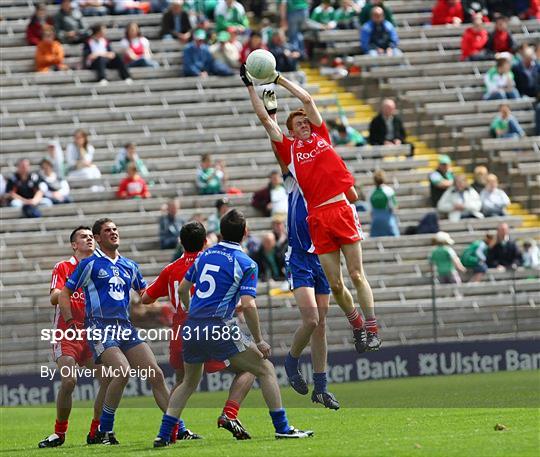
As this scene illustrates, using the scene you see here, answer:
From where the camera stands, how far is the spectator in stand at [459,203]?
28516 mm

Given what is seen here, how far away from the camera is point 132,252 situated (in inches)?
1053

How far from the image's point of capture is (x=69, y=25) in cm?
3070

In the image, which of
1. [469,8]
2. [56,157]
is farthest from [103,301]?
[469,8]

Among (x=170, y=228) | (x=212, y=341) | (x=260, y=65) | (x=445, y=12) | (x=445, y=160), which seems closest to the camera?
(x=212, y=341)

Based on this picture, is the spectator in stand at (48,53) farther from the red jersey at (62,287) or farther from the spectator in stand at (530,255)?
the red jersey at (62,287)

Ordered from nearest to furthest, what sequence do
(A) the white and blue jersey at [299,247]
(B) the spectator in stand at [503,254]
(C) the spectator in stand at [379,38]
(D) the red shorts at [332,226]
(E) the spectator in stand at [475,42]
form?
(D) the red shorts at [332,226]
(A) the white and blue jersey at [299,247]
(B) the spectator in stand at [503,254]
(C) the spectator in stand at [379,38]
(E) the spectator in stand at [475,42]

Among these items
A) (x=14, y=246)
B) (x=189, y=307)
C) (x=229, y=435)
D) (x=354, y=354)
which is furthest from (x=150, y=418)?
(x=14, y=246)

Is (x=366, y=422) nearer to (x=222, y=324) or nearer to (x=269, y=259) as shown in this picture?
(x=222, y=324)

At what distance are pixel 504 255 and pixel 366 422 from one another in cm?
1165

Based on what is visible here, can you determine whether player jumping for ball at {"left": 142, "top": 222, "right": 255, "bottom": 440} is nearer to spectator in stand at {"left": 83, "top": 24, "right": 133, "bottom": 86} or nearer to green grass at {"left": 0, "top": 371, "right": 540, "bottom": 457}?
green grass at {"left": 0, "top": 371, "right": 540, "bottom": 457}

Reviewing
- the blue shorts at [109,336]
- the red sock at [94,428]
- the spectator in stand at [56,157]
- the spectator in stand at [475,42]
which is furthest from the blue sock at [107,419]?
the spectator in stand at [475,42]

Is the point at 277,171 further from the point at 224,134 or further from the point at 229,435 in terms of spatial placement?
the point at 229,435

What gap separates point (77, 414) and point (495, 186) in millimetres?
11207

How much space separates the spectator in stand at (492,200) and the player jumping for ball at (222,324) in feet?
51.7
